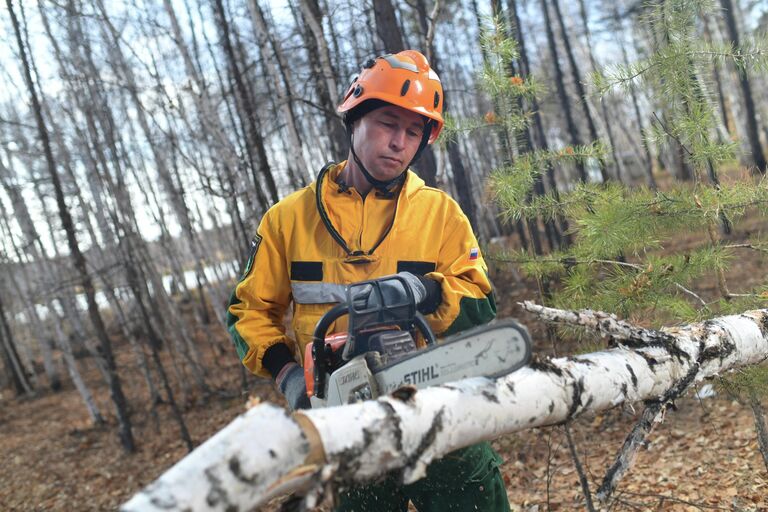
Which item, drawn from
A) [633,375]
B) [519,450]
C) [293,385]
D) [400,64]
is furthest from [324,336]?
[519,450]

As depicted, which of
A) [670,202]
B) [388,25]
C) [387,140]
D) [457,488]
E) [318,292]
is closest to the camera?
[457,488]

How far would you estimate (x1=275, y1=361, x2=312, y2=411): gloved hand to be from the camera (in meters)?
2.01

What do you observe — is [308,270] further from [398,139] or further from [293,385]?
[398,139]

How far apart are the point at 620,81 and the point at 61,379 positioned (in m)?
18.3

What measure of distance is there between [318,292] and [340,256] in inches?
6.7

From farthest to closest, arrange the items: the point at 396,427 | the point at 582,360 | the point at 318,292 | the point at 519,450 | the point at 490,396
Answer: the point at 519,450 → the point at 318,292 → the point at 582,360 → the point at 490,396 → the point at 396,427

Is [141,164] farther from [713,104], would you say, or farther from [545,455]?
[713,104]

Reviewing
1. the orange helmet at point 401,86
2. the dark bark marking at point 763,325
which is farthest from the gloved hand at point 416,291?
the dark bark marking at point 763,325

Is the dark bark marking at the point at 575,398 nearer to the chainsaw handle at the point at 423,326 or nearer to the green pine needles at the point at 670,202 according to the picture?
the chainsaw handle at the point at 423,326

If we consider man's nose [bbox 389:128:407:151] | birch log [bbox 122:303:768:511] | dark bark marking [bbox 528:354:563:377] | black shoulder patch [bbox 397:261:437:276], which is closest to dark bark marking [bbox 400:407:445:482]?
Result: birch log [bbox 122:303:768:511]

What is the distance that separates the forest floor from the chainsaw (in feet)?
1.04

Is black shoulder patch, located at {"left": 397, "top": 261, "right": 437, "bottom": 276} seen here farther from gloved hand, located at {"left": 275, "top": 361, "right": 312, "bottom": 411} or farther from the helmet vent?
the helmet vent

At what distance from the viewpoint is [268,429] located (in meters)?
1.04

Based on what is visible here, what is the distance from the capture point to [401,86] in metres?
2.18
